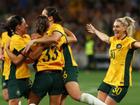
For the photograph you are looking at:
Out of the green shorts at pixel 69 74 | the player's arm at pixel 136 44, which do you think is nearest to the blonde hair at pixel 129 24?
the player's arm at pixel 136 44

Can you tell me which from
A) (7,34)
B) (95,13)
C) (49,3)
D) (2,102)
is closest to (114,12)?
(95,13)

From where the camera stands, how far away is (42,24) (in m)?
10.8

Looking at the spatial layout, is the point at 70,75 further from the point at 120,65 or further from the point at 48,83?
the point at 120,65

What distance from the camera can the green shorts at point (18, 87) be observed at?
11.2 meters

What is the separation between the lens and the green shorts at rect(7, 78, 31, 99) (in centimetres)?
1121

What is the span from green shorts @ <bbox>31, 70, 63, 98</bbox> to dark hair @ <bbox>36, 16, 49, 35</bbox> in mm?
713

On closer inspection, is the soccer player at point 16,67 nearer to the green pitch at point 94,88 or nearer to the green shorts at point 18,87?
the green shorts at point 18,87

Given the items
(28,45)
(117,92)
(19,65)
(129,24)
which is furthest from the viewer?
(129,24)

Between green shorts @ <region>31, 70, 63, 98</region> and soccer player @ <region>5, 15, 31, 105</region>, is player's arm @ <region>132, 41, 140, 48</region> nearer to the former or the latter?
green shorts @ <region>31, 70, 63, 98</region>

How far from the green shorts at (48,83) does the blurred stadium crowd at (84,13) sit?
58.6 ft

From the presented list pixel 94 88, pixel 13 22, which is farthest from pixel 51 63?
pixel 94 88

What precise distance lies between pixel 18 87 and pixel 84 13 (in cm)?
1969

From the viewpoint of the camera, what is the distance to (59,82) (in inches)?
436

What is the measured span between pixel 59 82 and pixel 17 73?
0.75 meters
